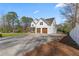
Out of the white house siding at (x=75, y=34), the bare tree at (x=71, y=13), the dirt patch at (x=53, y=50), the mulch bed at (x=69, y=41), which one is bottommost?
the dirt patch at (x=53, y=50)

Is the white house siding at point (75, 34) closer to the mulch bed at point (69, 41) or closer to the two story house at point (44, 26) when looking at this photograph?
the mulch bed at point (69, 41)

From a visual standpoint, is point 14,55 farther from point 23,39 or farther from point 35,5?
point 35,5

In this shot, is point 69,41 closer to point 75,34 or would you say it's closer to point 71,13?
point 75,34

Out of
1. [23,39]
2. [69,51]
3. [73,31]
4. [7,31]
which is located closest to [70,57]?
[69,51]

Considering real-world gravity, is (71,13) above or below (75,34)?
above

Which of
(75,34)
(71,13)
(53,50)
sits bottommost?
(53,50)

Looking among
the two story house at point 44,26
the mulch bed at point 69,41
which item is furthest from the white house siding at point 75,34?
the two story house at point 44,26

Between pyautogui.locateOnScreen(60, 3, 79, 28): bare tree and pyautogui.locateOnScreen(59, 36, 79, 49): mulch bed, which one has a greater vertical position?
pyautogui.locateOnScreen(60, 3, 79, 28): bare tree

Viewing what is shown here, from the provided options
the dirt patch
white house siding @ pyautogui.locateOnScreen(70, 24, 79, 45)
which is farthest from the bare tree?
the dirt patch

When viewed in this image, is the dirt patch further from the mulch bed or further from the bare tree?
the bare tree

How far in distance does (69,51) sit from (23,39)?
1.33ft

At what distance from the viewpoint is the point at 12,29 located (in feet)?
7.17

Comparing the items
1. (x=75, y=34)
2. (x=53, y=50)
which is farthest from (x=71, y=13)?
(x=53, y=50)

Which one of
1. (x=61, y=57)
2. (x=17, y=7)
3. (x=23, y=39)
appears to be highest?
(x=17, y=7)
